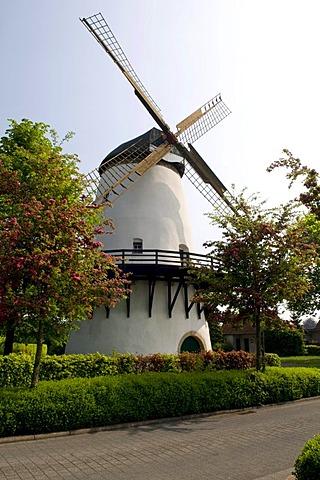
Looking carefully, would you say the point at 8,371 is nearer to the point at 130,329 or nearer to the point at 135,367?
the point at 135,367

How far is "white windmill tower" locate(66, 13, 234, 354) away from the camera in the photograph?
58.5 ft

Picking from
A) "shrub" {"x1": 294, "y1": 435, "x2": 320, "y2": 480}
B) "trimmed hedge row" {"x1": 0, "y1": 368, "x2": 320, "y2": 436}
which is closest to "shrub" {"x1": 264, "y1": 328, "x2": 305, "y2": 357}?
"trimmed hedge row" {"x1": 0, "y1": 368, "x2": 320, "y2": 436}

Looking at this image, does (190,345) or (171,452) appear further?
(190,345)

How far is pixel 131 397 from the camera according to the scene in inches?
396

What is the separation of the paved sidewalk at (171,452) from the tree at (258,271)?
13.4ft

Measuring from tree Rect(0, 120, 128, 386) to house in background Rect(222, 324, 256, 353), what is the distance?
34.5 m

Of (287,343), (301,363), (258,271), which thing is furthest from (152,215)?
(287,343)

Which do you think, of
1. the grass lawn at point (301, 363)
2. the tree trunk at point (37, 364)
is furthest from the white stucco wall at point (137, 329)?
the grass lawn at point (301, 363)

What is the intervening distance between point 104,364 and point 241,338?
106ft

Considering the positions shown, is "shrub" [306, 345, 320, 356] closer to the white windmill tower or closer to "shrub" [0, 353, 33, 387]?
the white windmill tower

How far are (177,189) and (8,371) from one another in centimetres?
1403

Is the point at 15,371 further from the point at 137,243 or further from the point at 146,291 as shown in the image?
the point at 137,243

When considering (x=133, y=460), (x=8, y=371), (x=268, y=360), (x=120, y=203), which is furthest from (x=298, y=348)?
(x=133, y=460)

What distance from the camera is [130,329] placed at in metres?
17.8
